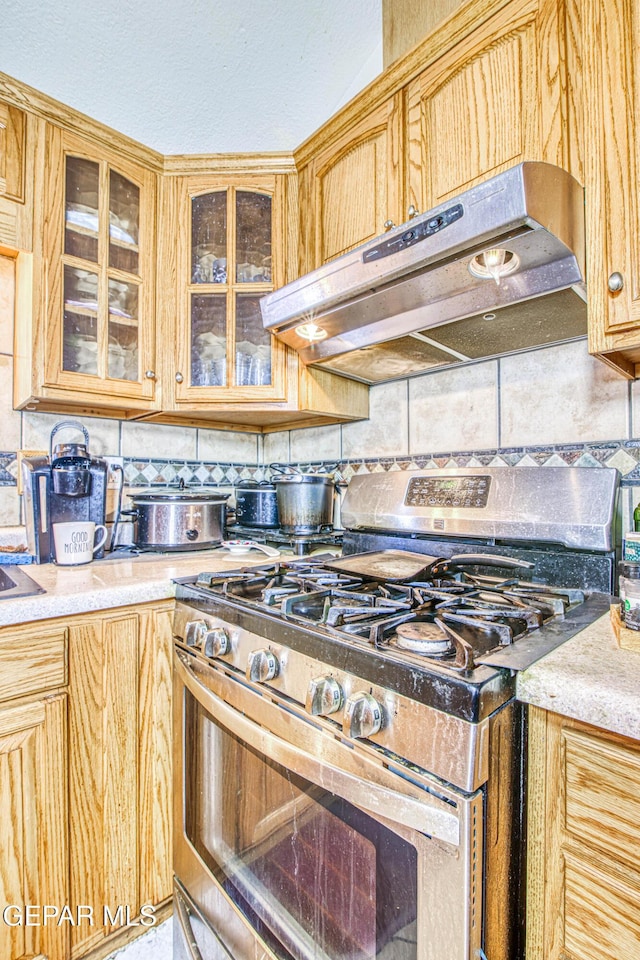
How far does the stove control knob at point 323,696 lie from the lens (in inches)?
24.7

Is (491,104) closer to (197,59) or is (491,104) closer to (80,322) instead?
(197,59)

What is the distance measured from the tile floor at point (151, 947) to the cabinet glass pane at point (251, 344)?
1.47 meters

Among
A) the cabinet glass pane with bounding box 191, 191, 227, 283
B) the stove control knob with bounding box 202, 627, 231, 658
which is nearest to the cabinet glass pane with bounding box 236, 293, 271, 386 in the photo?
the cabinet glass pane with bounding box 191, 191, 227, 283

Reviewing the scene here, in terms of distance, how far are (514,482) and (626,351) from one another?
1.18 ft

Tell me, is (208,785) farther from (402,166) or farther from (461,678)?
(402,166)

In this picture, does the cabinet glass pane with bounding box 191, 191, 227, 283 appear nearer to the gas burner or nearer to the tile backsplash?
the tile backsplash

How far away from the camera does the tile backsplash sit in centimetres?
108

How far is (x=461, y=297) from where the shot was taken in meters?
1.01

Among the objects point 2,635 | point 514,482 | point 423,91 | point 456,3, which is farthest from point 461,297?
point 2,635

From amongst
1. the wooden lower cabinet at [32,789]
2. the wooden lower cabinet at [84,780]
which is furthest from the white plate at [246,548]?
the wooden lower cabinet at [32,789]

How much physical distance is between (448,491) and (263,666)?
70cm

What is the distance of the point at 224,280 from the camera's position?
1536 millimetres

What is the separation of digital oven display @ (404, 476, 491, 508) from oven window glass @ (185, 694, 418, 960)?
2.40 feet

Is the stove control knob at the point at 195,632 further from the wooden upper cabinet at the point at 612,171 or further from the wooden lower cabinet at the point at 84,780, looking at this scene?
the wooden upper cabinet at the point at 612,171
